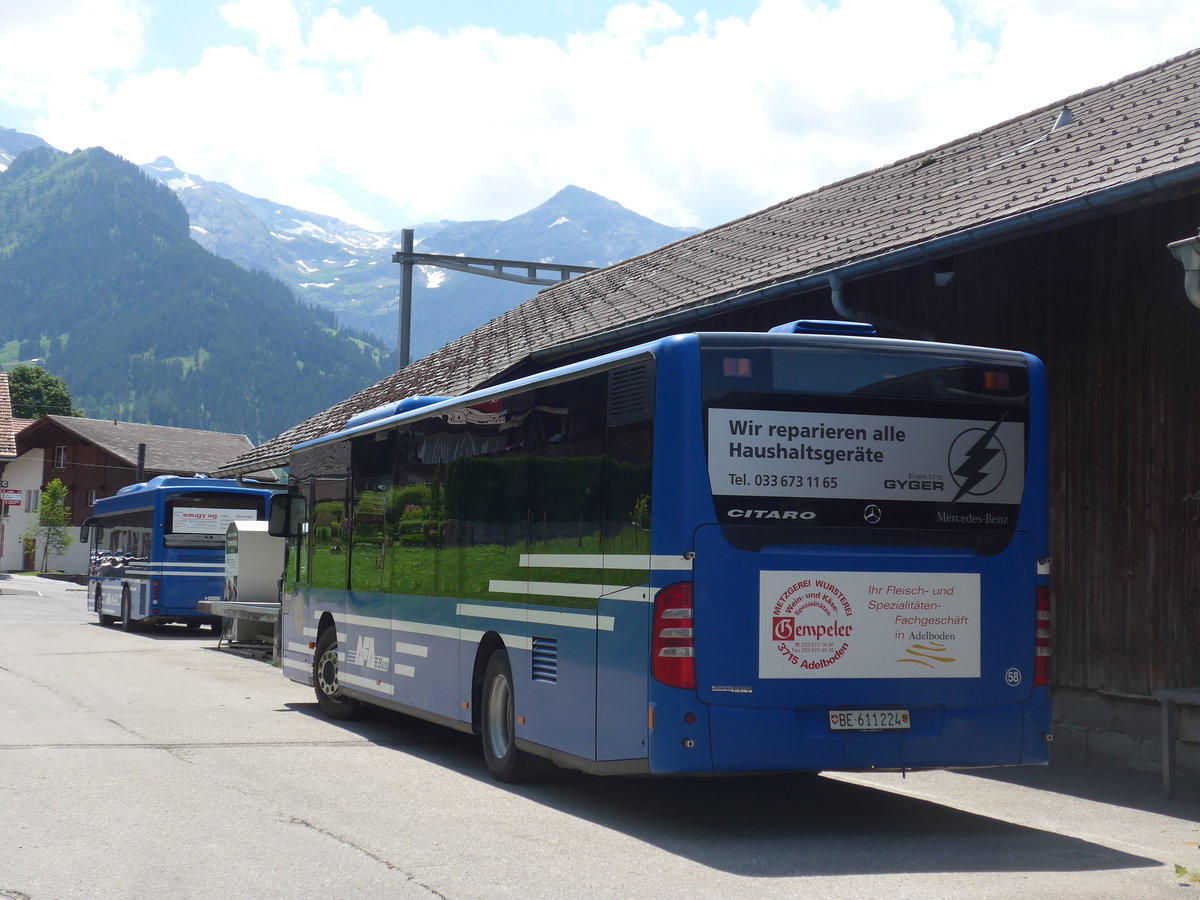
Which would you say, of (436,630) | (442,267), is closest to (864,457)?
(436,630)

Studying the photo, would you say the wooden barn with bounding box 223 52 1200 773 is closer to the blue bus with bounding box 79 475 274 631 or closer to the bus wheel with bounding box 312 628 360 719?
the bus wheel with bounding box 312 628 360 719

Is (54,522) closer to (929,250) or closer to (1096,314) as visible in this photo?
(929,250)

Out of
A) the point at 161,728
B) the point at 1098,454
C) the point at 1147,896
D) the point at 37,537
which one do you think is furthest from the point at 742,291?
the point at 37,537

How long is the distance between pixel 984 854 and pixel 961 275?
6.77 metres

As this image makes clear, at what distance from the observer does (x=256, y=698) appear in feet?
53.7

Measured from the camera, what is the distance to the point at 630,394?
858 centimetres

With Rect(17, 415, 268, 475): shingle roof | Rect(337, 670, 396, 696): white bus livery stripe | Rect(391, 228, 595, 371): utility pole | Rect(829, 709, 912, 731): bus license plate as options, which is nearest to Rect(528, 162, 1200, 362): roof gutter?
Rect(829, 709, 912, 731): bus license plate

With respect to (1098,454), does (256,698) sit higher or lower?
lower

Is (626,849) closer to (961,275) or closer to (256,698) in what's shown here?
(961,275)

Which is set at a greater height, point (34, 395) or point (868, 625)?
point (34, 395)

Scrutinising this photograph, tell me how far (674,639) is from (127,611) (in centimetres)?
2498

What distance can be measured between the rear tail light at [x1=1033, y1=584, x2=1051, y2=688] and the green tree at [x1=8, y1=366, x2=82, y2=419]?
4302 inches

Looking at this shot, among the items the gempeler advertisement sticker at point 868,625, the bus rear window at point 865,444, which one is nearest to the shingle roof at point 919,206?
the bus rear window at point 865,444

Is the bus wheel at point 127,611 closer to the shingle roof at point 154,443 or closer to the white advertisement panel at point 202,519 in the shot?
the white advertisement panel at point 202,519
